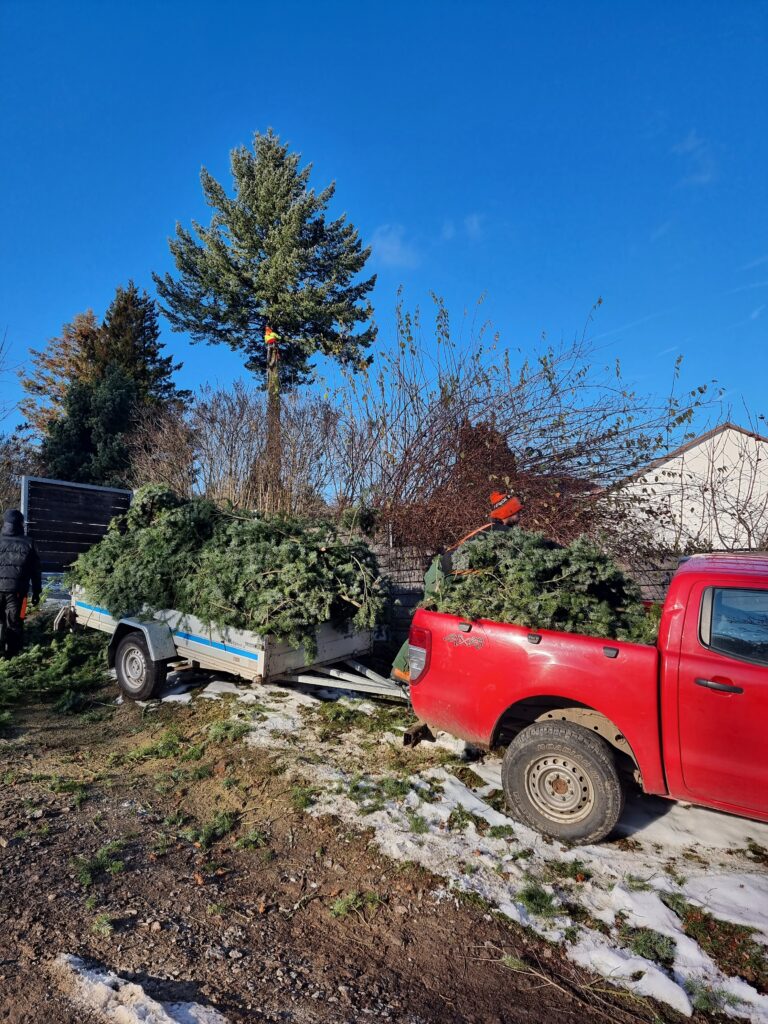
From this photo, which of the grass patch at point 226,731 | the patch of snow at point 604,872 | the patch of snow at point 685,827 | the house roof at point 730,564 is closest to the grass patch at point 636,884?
the patch of snow at point 604,872

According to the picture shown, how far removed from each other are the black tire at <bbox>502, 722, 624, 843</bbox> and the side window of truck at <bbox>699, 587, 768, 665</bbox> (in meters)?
0.95

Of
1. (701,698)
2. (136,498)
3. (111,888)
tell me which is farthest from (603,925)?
(136,498)

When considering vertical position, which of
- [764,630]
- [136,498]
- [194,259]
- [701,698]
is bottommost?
[701,698]

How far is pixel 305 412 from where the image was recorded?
14641 millimetres

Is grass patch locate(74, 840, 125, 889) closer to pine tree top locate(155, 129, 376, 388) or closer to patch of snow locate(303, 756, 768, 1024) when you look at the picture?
patch of snow locate(303, 756, 768, 1024)

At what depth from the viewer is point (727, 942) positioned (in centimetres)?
279

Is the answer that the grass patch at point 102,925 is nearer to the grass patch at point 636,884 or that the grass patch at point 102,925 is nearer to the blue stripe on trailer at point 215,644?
the blue stripe on trailer at point 215,644

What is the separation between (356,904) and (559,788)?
149 cm

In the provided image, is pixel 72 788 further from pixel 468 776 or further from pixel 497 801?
pixel 497 801

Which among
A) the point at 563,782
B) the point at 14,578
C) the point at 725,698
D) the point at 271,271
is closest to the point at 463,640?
the point at 563,782

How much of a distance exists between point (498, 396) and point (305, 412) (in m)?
6.04

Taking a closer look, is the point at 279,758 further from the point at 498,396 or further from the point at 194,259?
the point at 194,259

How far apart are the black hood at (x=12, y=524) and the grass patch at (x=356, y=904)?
678 centimetres

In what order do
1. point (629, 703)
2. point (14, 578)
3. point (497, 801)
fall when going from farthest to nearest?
1. point (14, 578)
2. point (497, 801)
3. point (629, 703)
